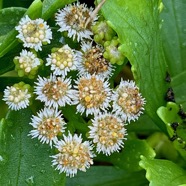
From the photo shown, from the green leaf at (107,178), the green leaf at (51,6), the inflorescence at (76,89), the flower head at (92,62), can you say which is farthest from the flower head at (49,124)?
the green leaf at (107,178)

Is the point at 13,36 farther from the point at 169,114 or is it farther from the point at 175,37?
the point at 175,37

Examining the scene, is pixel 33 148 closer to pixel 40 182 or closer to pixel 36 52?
pixel 40 182

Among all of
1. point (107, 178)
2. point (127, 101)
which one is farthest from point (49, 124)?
point (107, 178)

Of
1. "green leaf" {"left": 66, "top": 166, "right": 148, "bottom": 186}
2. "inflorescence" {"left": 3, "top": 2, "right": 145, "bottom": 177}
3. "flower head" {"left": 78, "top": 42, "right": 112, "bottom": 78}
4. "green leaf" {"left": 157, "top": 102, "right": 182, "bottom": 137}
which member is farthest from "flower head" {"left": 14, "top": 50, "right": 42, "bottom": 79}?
"green leaf" {"left": 66, "top": 166, "right": 148, "bottom": 186}

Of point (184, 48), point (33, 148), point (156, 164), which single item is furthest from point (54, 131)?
point (184, 48)

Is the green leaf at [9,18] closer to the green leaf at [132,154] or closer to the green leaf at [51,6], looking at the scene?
the green leaf at [51,6]

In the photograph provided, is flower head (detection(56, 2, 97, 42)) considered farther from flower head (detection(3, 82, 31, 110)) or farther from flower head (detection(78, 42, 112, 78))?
flower head (detection(3, 82, 31, 110))
